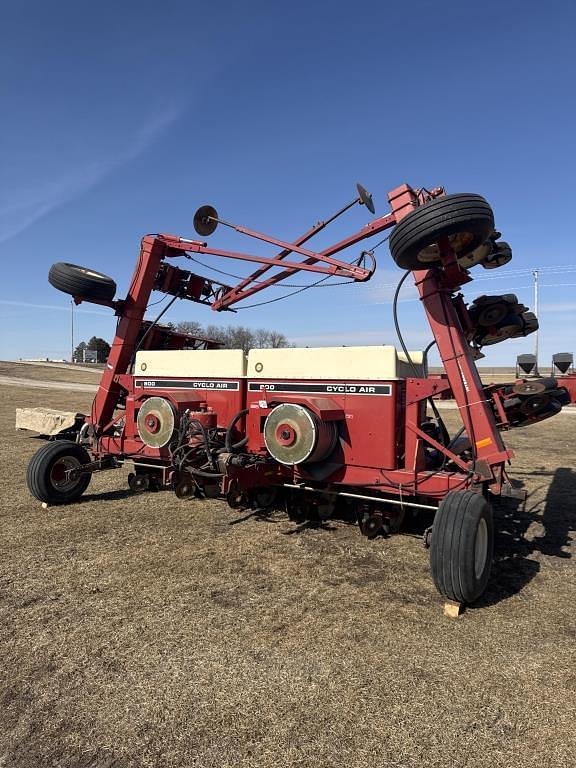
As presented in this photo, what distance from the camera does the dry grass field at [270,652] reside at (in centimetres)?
269

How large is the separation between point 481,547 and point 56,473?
5590 millimetres

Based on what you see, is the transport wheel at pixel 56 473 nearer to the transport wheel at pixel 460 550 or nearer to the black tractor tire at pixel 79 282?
the black tractor tire at pixel 79 282

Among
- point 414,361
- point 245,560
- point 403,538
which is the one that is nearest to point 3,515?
point 245,560

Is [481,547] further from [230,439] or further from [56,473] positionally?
[56,473]

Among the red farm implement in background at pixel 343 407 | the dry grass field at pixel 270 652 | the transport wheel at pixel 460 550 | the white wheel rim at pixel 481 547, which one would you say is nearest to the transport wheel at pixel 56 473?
the red farm implement in background at pixel 343 407

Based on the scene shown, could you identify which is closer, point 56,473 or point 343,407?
point 343,407

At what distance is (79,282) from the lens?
23.1 feet

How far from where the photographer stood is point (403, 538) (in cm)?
607

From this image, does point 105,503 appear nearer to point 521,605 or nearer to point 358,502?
point 358,502

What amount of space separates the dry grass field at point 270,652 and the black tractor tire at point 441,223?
10.1ft

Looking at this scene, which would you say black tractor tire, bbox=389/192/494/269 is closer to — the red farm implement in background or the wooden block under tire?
the red farm implement in background

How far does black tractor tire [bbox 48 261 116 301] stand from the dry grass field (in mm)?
3086

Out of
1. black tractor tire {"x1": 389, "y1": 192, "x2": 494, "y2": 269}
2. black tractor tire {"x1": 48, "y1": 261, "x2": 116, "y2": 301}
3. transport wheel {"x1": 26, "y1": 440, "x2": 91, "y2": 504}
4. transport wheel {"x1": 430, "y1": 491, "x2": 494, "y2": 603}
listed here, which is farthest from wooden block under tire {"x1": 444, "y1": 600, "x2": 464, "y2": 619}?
black tractor tire {"x1": 48, "y1": 261, "x2": 116, "y2": 301}

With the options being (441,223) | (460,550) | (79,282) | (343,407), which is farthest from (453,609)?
(79,282)
